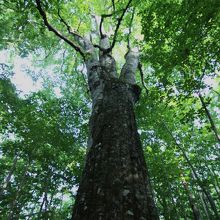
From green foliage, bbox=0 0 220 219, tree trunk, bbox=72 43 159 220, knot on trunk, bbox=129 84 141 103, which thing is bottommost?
tree trunk, bbox=72 43 159 220

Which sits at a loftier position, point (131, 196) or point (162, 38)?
point (162, 38)

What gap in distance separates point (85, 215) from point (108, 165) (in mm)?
671

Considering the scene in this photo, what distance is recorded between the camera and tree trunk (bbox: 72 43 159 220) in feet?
7.03

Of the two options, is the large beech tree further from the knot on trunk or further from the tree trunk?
the knot on trunk

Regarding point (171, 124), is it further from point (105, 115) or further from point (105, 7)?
point (105, 115)

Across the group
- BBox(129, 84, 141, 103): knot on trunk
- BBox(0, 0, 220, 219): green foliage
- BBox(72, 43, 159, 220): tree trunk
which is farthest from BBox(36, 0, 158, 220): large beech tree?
BBox(0, 0, 220, 219): green foliage

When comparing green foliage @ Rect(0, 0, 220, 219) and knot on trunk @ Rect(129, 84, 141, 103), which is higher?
green foliage @ Rect(0, 0, 220, 219)

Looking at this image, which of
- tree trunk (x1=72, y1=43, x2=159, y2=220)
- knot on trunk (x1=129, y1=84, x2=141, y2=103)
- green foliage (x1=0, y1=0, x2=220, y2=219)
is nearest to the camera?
tree trunk (x1=72, y1=43, x2=159, y2=220)

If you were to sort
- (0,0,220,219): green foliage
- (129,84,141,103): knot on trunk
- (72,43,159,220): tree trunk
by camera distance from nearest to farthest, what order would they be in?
(72,43,159,220): tree trunk < (129,84,141,103): knot on trunk < (0,0,220,219): green foliage

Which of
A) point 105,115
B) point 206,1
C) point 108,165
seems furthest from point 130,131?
point 206,1

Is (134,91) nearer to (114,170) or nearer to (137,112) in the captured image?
(114,170)

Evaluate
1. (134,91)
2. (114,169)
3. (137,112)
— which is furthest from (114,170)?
(137,112)

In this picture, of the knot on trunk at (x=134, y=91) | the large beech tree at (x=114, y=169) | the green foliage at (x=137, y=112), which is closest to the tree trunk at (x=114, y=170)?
the large beech tree at (x=114, y=169)

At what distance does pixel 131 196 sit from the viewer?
2268mm
